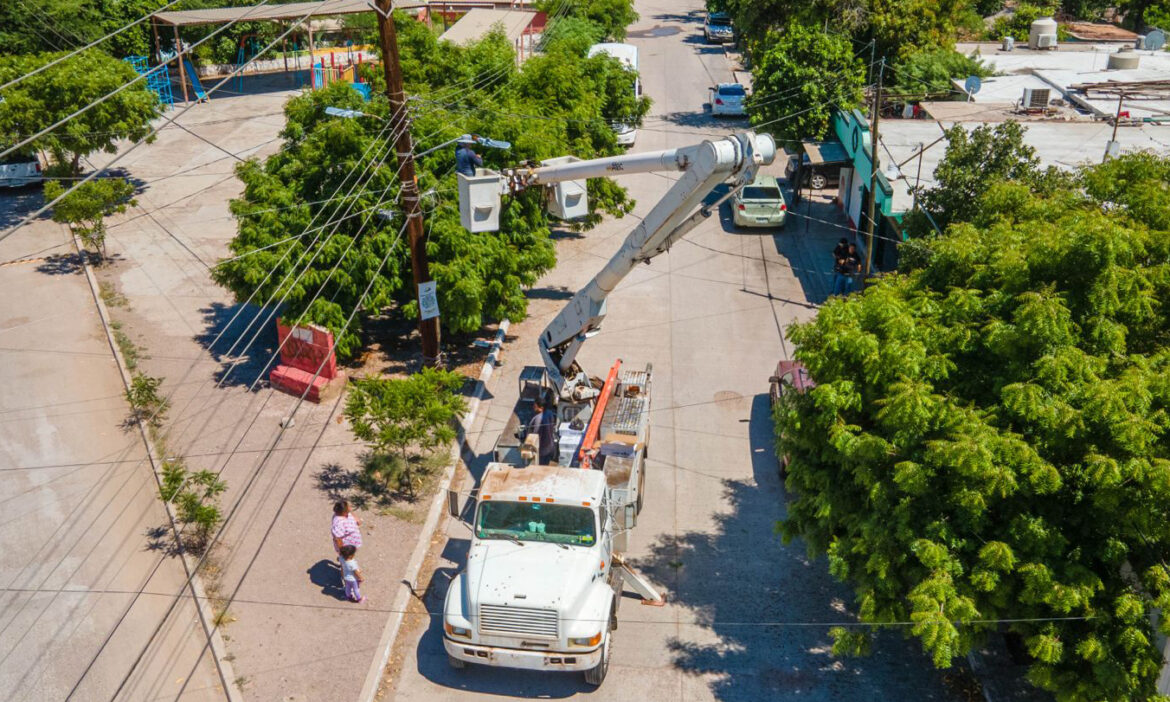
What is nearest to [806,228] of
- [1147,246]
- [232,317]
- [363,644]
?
[232,317]

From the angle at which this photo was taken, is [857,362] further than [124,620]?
No

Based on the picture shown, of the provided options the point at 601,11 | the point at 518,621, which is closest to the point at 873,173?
the point at 518,621

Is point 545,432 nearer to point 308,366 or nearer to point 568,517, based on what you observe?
point 568,517

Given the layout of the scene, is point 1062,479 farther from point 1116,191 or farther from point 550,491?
point 550,491

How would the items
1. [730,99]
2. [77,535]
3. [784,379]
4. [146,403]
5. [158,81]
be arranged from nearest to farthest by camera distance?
[77,535] → [784,379] → [146,403] → [730,99] → [158,81]

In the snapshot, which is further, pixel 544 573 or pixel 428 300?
pixel 428 300

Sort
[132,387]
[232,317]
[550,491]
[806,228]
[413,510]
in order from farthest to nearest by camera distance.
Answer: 1. [806,228]
2. [232,317]
3. [132,387]
4. [413,510]
5. [550,491]

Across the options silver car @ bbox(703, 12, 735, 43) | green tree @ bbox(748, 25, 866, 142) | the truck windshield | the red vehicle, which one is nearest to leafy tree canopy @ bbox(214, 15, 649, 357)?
the red vehicle
